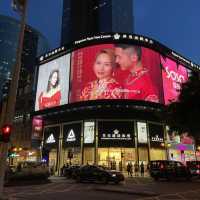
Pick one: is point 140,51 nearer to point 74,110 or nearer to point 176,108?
point 74,110

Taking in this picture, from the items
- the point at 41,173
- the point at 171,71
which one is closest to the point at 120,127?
the point at 171,71

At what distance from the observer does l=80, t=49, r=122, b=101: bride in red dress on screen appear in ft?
152

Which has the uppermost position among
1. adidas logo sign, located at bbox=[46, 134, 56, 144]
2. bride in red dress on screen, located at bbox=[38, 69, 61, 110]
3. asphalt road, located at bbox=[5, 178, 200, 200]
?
bride in red dress on screen, located at bbox=[38, 69, 61, 110]

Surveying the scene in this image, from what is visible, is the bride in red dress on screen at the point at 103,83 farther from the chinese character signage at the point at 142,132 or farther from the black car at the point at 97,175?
the black car at the point at 97,175

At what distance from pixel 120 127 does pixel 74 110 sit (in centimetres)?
865

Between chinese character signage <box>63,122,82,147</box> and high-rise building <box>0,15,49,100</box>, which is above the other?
high-rise building <box>0,15,49,100</box>

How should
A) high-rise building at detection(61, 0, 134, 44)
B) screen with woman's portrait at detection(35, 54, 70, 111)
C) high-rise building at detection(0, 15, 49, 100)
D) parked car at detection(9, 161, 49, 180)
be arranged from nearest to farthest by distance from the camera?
parked car at detection(9, 161, 49, 180), screen with woman's portrait at detection(35, 54, 70, 111), high-rise building at detection(61, 0, 134, 44), high-rise building at detection(0, 15, 49, 100)

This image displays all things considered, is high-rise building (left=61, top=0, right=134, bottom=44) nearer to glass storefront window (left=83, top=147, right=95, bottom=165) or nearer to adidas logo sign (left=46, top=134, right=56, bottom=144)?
adidas logo sign (left=46, top=134, right=56, bottom=144)

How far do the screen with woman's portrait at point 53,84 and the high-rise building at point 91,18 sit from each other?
66416 millimetres

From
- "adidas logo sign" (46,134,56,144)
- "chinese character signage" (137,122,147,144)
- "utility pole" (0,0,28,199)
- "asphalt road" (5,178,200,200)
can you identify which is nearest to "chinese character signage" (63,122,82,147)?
"adidas logo sign" (46,134,56,144)

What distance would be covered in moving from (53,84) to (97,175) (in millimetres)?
32513

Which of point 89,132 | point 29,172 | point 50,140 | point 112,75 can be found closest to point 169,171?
point 29,172

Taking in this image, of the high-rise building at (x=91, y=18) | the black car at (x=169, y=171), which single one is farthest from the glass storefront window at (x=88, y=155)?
the high-rise building at (x=91, y=18)

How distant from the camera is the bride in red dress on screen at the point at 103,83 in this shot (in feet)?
152
